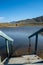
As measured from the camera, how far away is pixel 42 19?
179 meters

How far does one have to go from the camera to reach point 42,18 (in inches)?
7170

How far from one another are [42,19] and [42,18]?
3.95 m
